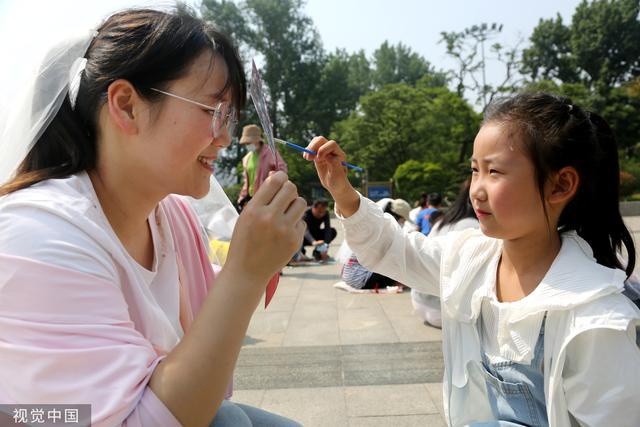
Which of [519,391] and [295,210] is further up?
[295,210]

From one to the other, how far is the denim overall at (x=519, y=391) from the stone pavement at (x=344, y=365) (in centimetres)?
111

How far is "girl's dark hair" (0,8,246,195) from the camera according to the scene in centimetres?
126

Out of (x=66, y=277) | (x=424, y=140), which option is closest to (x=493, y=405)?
(x=66, y=277)

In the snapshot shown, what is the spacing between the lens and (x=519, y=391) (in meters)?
1.52

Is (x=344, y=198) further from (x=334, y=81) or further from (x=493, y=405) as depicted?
(x=334, y=81)

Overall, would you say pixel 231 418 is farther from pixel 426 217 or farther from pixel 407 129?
pixel 407 129

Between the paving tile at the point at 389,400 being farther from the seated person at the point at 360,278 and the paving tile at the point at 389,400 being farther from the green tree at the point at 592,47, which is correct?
the green tree at the point at 592,47

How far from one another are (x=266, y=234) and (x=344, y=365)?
8.10 feet

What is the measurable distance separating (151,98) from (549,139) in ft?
3.77

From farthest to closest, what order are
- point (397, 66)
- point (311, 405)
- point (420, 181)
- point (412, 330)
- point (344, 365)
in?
point (397, 66) → point (420, 181) → point (412, 330) → point (344, 365) → point (311, 405)

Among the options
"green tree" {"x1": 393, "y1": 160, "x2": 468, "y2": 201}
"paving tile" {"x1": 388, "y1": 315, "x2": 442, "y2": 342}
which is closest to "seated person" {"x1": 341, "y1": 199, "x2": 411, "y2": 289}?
"paving tile" {"x1": 388, "y1": 315, "x2": 442, "y2": 342}

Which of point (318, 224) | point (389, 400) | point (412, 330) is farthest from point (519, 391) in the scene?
point (318, 224)

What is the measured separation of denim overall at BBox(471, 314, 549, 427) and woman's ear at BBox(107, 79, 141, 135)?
4.11 feet

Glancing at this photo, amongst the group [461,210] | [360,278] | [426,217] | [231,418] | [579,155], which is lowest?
[360,278]
